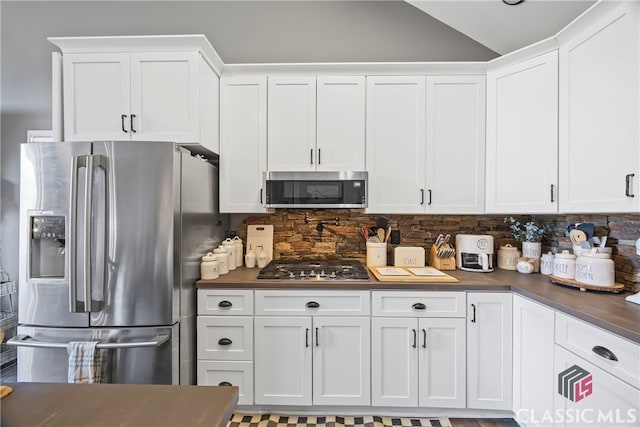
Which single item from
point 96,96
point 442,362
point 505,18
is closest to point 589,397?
point 442,362

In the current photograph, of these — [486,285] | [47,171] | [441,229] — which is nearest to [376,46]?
[441,229]

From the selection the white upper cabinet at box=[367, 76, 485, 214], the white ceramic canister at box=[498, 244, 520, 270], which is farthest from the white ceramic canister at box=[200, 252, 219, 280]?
the white ceramic canister at box=[498, 244, 520, 270]

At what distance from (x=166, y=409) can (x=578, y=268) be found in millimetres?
2158

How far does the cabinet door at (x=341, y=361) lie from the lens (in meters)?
1.80

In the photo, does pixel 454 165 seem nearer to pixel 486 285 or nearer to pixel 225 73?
pixel 486 285

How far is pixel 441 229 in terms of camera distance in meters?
2.44

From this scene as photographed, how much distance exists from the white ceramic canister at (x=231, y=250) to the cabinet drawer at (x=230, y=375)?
65 centimetres

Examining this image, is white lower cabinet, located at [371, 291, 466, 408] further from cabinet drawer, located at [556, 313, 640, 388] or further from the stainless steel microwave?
the stainless steel microwave

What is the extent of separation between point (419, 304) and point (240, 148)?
5.58ft

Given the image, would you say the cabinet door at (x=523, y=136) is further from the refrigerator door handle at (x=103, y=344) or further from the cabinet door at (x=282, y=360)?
the refrigerator door handle at (x=103, y=344)

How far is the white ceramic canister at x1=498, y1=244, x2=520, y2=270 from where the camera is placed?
2.21m

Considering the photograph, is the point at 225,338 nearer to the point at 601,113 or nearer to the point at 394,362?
the point at 394,362

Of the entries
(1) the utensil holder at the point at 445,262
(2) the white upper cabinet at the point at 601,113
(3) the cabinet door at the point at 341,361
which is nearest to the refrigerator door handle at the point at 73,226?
(3) the cabinet door at the point at 341,361

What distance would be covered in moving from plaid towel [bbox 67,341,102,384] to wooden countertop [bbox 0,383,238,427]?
0.98 metres
